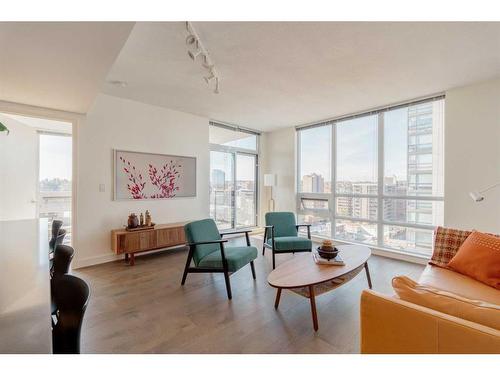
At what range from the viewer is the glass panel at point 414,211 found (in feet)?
11.9

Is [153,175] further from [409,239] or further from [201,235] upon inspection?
[409,239]

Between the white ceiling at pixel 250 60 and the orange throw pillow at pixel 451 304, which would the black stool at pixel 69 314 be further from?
the white ceiling at pixel 250 60

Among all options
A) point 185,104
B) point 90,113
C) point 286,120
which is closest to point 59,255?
point 90,113

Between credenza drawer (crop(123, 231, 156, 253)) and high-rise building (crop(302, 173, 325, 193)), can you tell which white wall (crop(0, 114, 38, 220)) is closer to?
credenza drawer (crop(123, 231, 156, 253))

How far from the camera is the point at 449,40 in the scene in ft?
7.15

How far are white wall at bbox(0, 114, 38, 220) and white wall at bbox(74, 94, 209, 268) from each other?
4.15ft

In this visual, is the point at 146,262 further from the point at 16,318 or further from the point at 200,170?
the point at 16,318

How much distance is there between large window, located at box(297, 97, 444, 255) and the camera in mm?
3670

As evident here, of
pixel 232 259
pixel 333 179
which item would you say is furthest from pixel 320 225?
pixel 232 259

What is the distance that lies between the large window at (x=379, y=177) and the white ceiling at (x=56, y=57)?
4.06m

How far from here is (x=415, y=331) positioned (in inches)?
37.3

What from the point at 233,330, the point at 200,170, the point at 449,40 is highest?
the point at 449,40

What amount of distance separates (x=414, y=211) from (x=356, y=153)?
1392 mm
